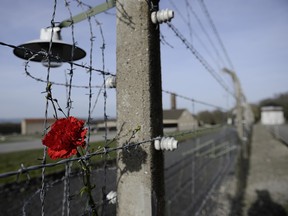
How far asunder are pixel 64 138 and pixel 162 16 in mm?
1060

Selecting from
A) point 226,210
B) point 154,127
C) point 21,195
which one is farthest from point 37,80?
point 21,195

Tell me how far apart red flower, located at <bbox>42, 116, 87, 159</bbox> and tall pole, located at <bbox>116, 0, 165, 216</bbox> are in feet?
1.74

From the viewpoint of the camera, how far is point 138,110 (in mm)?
1631

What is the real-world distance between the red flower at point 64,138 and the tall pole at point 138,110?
53cm

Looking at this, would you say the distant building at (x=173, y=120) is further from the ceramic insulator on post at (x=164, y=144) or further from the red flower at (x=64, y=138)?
the red flower at (x=64, y=138)

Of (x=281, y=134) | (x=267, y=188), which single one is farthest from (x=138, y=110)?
(x=281, y=134)

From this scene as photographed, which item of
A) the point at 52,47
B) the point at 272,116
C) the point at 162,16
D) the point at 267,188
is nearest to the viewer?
the point at 52,47

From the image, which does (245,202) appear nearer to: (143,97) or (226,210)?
(226,210)

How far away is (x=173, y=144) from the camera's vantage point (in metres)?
1.68

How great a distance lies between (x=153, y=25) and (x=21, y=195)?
7.65 meters

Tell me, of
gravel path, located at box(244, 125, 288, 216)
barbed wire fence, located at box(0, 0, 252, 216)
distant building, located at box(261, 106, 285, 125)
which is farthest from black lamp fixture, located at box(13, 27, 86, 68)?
distant building, located at box(261, 106, 285, 125)

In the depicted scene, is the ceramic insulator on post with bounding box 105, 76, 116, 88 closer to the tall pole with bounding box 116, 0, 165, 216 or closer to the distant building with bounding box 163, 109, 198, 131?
the tall pole with bounding box 116, 0, 165, 216

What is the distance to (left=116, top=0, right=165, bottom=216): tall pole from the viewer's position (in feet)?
5.27

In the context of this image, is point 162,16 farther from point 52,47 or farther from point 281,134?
point 281,134
